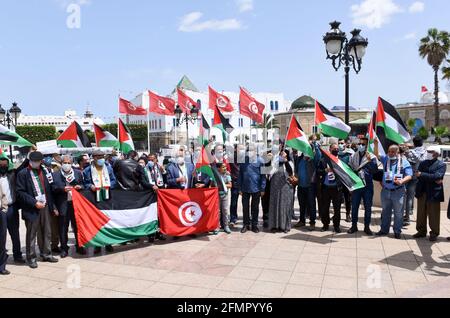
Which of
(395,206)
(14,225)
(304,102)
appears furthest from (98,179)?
(304,102)

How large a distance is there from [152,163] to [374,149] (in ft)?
16.0

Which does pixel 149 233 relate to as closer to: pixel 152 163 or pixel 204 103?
pixel 152 163

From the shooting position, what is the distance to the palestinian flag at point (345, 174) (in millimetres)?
7688

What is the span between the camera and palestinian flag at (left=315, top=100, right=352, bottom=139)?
8.66m

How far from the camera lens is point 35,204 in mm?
6160

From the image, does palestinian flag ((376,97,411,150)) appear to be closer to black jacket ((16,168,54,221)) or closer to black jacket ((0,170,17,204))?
black jacket ((16,168,54,221))

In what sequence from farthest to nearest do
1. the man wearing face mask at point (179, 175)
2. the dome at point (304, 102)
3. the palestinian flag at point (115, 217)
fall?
the dome at point (304, 102) → the man wearing face mask at point (179, 175) → the palestinian flag at point (115, 217)

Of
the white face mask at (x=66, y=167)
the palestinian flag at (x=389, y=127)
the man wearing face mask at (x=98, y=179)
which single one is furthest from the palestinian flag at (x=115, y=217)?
the palestinian flag at (x=389, y=127)

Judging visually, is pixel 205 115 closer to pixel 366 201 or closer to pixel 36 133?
pixel 36 133

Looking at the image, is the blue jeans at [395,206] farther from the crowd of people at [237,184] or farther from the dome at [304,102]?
the dome at [304,102]

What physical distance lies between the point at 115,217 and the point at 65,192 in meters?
0.99

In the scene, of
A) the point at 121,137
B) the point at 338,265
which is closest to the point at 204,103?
the point at 121,137

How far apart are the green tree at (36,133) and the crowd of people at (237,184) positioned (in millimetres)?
60498

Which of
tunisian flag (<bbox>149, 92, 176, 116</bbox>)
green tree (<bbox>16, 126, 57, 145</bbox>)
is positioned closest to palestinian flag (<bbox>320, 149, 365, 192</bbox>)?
tunisian flag (<bbox>149, 92, 176, 116</bbox>)
